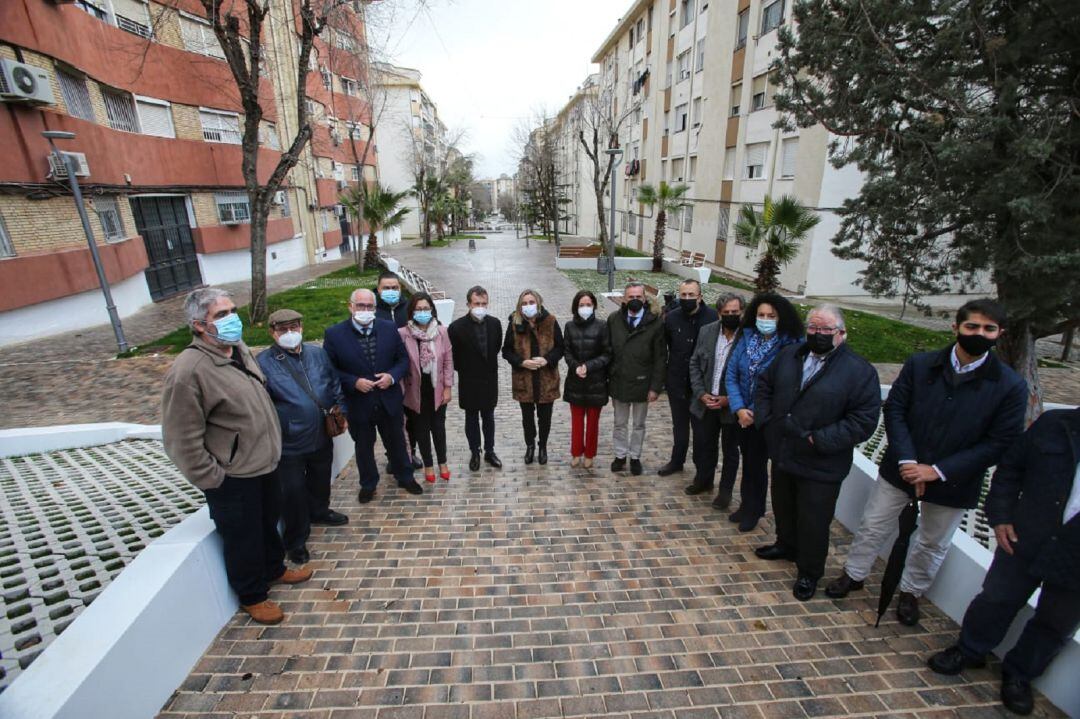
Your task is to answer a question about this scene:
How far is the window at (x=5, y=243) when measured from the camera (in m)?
9.70

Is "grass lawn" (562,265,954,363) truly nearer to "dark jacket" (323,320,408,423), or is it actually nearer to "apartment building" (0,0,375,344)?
"dark jacket" (323,320,408,423)

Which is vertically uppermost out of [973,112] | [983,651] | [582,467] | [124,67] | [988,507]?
[124,67]

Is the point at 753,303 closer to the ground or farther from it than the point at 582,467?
farther from it

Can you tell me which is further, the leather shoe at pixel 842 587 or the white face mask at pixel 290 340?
the white face mask at pixel 290 340

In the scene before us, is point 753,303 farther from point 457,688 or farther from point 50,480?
point 50,480

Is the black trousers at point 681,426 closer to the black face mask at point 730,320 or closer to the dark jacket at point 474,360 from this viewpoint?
the black face mask at point 730,320

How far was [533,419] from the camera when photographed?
5.15 meters

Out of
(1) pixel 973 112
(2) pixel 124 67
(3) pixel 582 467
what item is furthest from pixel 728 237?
(2) pixel 124 67

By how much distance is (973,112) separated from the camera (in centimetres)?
473

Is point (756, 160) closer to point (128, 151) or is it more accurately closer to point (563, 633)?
point (128, 151)

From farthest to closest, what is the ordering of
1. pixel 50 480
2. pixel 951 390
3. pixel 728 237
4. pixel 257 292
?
pixel 728 237
pixel 257 292
pixel 50 480
pixel 951 390

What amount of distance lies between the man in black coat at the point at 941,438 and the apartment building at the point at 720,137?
11255mm

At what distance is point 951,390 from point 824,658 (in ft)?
5.42

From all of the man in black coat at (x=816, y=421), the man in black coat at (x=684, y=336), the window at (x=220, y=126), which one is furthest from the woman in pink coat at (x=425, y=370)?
the window at (x=220, y=126)
